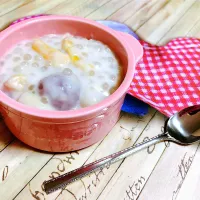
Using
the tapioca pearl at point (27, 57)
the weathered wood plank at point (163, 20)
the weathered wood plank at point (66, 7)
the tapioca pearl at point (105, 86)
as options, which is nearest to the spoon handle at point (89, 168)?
the tapioca pearl at point (105, 86)

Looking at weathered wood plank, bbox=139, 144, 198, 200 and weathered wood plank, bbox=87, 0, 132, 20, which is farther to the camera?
weathered wood plank, bbox=87, 0, 132, 20

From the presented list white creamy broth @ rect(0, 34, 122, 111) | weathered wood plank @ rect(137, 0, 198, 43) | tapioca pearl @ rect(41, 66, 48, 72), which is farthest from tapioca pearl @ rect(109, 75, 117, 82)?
weathered wood plank @ rect(137, 0, 198, 43)

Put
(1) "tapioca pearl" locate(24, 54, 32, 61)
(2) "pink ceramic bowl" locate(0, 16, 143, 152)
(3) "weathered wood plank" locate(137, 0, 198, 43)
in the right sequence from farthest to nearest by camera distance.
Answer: (3) "weathered wood plank" locate(137, 0, 198, 43) < (1) "tapioca pearl" locate(24, 54, 32, 61) < (2) "pink ceramic bowl" locate(0, 16, 143, 152)

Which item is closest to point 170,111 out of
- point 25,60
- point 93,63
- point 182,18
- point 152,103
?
point 152,103

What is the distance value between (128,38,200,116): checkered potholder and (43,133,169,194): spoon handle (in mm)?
99

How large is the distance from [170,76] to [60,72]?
265 mm

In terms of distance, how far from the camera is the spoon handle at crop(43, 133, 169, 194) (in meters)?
0.46

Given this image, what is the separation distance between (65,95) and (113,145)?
0.45 feet

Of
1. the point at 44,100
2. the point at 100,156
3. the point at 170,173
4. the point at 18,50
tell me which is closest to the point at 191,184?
the point at 170,173

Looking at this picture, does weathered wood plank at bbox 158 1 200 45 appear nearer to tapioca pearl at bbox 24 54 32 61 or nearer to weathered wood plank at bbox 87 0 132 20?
weathered wood plank at bbox 87 0 132 20

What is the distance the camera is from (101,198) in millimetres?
469

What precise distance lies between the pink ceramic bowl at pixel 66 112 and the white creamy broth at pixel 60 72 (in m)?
0.02

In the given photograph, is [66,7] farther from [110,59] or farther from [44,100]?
[44,100]

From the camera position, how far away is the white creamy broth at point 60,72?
0.47m
